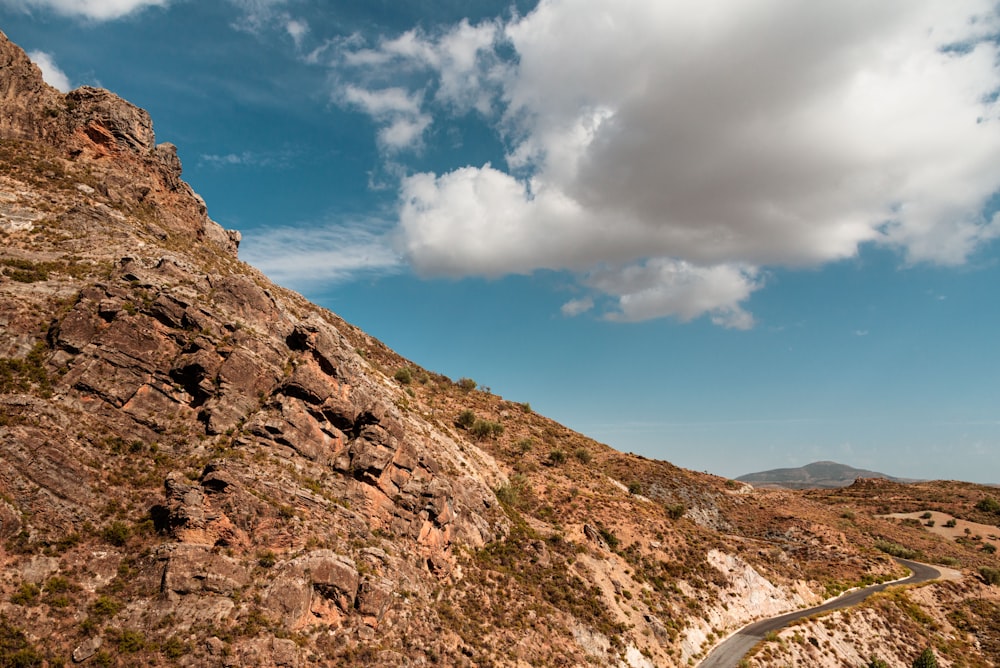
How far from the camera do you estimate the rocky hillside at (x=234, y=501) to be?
21.6 metres

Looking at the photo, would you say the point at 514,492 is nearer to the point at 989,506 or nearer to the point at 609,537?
the point at 609,537

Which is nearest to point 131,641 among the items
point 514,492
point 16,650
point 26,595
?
point 16,650

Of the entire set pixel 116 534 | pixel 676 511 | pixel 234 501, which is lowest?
pixel 116 534

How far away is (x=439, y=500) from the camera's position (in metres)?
37.7

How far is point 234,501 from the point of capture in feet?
84.3

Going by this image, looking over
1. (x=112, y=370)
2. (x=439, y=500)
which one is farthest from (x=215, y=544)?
(x=439, y=500)

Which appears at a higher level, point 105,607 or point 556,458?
point 556,458

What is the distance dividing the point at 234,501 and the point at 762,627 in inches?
2062

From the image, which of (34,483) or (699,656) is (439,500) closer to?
(34,483)

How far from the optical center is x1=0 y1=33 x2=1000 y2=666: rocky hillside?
21.6 metres

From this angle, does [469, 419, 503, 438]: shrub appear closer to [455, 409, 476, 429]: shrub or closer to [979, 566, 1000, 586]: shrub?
[455, 409, 476, 429]: shrub

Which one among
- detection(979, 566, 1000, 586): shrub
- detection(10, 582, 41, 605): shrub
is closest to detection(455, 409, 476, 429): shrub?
detection(10, 582, 41, 605): shrub

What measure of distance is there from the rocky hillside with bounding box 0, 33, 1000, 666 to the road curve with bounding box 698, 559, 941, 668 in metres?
1.24

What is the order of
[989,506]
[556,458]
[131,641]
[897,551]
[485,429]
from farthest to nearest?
1. [989,506]
2. [897,551]
3. [485,429]
4. [556,458]
5. [131,641]
